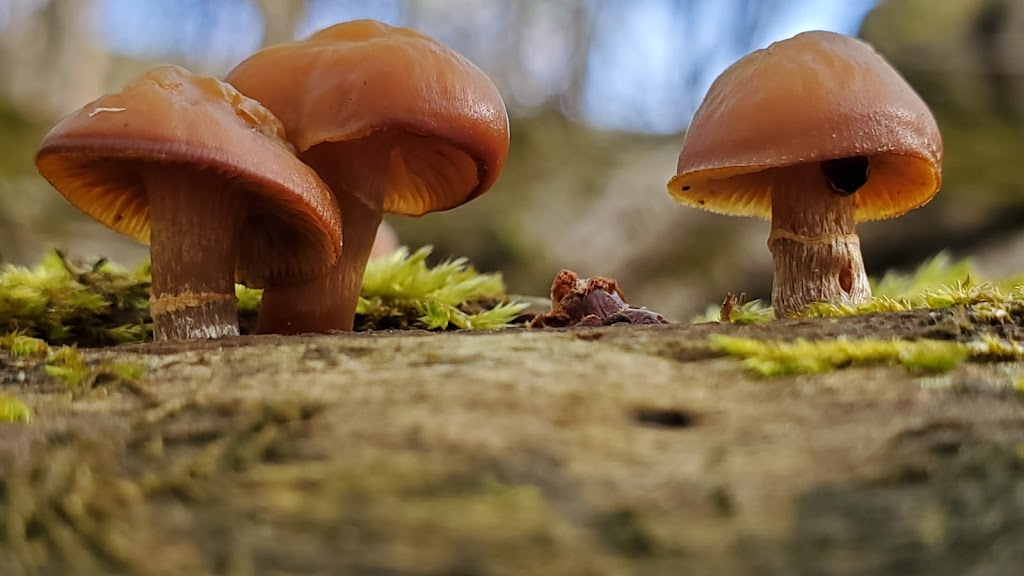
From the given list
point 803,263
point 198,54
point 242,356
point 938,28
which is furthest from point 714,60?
point 242,356

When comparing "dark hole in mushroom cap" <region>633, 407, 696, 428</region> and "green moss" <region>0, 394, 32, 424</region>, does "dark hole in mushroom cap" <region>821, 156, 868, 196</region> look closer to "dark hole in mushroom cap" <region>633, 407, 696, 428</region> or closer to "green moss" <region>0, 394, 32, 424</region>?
→ "dark hole in mushroom cap" <region>633, 407, 696, 428</region>

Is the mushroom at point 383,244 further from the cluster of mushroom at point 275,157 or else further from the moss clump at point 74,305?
the cluster of mushroom at point 275,157

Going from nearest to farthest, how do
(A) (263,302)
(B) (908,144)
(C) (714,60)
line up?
(B) (908,144) < (A) (263,302) < (C) (714,60)

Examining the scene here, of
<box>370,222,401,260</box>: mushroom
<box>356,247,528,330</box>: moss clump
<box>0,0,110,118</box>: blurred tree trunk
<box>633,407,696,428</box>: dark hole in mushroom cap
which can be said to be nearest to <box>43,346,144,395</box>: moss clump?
<box>633,407,696,428</box>: dark hole in mushroom cap

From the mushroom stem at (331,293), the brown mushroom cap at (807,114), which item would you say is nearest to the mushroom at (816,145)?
the brown mushroom cap at (807,114)

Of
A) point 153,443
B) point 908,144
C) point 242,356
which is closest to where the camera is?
point 153,443

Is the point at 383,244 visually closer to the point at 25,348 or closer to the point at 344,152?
the point at 344,152

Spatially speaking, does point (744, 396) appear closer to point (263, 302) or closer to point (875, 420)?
point (875, 420)

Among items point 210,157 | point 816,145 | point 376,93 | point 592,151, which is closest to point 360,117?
point 376,93
